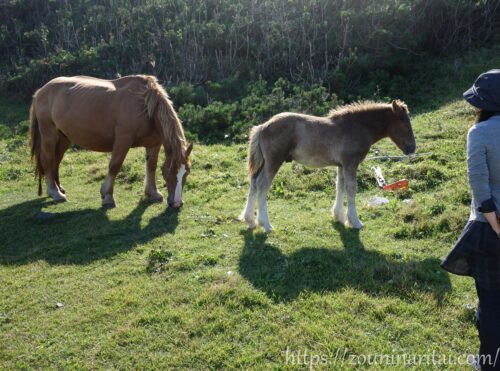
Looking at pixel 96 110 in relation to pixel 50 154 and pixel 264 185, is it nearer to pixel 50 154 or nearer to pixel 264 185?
pixel 50 154

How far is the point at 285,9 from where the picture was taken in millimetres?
21391

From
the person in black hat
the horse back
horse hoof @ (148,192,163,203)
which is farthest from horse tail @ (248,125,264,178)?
the person in black hat

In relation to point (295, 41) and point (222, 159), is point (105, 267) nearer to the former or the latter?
point (222, 159)

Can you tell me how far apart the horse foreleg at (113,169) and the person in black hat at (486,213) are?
7458 mm

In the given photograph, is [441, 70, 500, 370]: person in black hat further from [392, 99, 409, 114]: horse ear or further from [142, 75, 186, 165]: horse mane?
[142, 75, 186, 165]: horse mane

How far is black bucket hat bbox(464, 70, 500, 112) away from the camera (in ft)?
11.5

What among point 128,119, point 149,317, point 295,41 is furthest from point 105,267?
point 295,41

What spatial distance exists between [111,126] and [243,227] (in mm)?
3994

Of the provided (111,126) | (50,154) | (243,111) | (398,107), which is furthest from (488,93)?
(243,111)

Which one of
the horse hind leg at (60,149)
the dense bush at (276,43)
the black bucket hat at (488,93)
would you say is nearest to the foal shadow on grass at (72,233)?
the horse hind leg at (60,149)

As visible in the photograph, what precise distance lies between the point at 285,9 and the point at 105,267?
17781mm

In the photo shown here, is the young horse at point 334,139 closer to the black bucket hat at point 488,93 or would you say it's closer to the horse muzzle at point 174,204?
the horse muzzle at point 174,204

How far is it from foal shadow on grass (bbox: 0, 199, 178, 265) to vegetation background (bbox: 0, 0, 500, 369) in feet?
0.16

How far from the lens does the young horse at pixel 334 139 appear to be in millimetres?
7578
